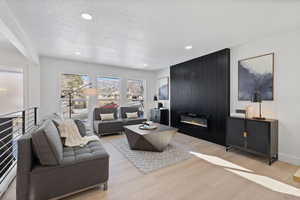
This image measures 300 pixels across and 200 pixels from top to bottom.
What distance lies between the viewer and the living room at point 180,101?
1.73 meters

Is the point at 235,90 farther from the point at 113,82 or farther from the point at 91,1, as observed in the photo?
the point at 113,82

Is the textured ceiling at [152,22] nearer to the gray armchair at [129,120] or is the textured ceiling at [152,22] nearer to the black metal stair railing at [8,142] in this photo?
the black metal stair railing at [8,142]

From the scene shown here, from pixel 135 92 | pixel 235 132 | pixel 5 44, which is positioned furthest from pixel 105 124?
pixel 235 132

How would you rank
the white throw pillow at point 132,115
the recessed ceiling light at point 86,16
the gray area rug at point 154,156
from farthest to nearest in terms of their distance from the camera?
the white throw pillow at point 132,115, the gray area rug at point 154,156, the recessed ceiling light at point 86,16

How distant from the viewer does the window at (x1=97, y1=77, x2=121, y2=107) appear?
17.0 ft

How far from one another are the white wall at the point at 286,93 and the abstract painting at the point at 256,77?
0.30 ft

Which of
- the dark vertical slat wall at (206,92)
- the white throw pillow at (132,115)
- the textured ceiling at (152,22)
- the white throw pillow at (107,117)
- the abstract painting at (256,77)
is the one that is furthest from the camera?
the white throw pillow at (132,115)

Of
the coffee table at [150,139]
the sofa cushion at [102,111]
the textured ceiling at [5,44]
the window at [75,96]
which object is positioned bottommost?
the coffee table at [150,139]

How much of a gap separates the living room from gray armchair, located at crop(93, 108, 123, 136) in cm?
3

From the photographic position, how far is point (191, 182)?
199 centimetres

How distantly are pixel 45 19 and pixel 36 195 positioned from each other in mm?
2515

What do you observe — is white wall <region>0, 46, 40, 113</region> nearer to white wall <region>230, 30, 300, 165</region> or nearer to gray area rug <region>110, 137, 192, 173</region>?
gray area rug <region>110, 137, 192, 173</region>

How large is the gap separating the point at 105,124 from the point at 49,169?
2.77m

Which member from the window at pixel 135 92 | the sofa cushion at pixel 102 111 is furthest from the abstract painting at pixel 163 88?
the sofa cushion at pixel 102 111
